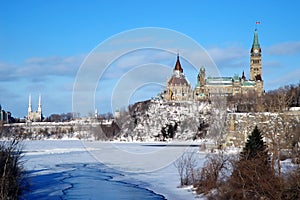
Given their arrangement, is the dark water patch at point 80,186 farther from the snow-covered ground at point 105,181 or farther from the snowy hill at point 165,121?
the snowy hill at point 165,121

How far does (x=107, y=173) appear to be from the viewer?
27.8m

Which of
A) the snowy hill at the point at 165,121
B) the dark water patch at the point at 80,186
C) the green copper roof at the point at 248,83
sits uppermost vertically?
the green copper roof at the point at 248,83

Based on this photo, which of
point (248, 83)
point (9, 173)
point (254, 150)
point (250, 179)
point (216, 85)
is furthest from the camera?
point (248, 83)

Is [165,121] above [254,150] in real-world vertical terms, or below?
above

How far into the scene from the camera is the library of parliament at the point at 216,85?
326 ft

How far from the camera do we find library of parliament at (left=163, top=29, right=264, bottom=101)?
99312 mm

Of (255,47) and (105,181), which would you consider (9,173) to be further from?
(255,47)

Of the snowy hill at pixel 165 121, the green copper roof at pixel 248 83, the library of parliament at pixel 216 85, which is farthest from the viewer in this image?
the green copper roof at pixel 248 83

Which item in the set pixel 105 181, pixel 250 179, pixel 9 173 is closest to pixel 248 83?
pixel 105 181

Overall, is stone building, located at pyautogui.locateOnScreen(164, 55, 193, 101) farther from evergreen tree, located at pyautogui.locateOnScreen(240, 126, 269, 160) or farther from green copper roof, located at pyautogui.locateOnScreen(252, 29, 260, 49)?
evergreen tree, located at pyautogui.locateOnScreen(240, 126, 269, 160)

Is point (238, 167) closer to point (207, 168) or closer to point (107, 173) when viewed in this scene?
point (207, 168)

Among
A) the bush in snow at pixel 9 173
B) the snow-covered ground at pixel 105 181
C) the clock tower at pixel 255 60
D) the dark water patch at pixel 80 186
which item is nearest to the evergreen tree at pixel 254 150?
the snow-covered ground at pixel 105 181

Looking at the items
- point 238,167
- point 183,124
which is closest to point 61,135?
point 183,124

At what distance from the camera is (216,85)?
120 metres
